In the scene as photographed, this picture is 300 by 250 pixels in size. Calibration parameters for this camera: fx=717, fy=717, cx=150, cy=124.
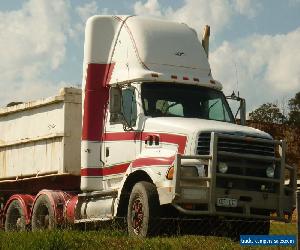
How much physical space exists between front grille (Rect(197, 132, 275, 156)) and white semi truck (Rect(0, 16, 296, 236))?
19 mm

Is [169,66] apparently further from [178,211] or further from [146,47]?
[178,211]

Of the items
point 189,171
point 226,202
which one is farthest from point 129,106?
point 226,202

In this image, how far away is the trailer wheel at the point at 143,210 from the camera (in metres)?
11.4

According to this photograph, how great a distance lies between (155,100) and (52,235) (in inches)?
135

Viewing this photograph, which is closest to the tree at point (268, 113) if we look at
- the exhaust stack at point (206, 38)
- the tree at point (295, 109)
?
the tree at point (295, 109)

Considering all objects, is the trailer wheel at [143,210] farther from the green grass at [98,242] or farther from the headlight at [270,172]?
the headlight at [270,172]

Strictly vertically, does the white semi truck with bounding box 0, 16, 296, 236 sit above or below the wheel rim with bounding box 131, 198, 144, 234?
above

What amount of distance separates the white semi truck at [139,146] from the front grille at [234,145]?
0.02 meters

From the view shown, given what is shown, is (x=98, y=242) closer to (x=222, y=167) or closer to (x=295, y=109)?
(x=222, y=167)

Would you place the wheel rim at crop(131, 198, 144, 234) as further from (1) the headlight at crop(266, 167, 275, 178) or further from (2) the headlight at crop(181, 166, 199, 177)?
(1) the headlight at crop(266, 167, 275, 178)

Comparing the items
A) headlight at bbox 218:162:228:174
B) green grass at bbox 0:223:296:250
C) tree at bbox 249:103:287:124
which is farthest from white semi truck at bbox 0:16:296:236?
tree at bbox 249:103:287:124

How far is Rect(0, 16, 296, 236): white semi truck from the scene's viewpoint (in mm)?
11539

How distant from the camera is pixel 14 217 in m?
16.3

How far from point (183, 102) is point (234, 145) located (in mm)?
1766
